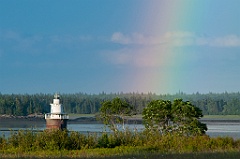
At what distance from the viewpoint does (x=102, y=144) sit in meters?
32.6

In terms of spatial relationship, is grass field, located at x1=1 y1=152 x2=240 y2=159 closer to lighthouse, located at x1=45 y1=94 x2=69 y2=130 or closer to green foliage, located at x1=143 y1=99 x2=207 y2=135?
green foliage, located at x1=143 y1=99 x2=207 y2=135

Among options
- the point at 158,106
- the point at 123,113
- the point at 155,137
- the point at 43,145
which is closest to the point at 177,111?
the point at 158,106

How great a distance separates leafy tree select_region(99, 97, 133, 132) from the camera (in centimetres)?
5369

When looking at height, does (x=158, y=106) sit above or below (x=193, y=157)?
above

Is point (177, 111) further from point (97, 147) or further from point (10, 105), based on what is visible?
point (10, 105)

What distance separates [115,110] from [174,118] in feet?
23.9

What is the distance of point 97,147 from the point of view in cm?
3259

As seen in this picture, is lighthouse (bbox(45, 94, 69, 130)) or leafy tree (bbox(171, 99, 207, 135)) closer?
leafy tree (bbox(171, 99, 207, 135))

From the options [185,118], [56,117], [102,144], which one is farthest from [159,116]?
[56,117]

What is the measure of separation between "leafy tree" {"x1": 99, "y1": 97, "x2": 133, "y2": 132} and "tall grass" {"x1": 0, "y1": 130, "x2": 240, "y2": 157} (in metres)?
19.4

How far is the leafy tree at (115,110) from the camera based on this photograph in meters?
53.7

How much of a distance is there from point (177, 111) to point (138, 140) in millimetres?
15575

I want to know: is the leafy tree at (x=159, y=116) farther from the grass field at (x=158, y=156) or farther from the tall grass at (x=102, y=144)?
the grass field at (x=158, y=156)

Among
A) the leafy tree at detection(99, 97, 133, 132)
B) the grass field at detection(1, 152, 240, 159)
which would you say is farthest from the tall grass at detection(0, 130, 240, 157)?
the leafy tree at detection(99, 97, 133, 132)
